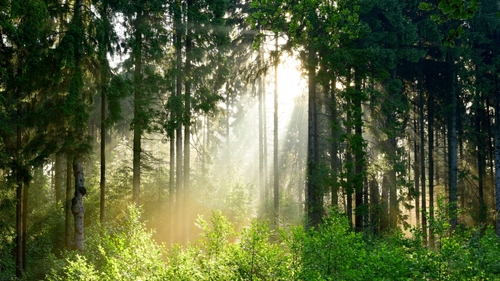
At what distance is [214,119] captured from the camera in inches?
685

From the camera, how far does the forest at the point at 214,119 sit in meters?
5.53

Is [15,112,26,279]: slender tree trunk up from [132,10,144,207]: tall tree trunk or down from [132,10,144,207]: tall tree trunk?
down

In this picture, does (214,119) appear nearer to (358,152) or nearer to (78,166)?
(358,152)

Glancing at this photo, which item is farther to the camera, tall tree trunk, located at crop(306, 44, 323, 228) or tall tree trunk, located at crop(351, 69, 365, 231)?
tall tree trunk, located at crop(306, 44, 323, 228)

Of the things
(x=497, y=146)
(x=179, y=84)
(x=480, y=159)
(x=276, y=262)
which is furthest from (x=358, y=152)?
(x=276, y=262)

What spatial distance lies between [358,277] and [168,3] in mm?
12758

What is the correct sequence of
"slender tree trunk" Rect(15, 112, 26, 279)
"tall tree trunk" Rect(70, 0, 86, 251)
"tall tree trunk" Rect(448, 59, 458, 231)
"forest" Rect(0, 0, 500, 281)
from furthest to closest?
"tall tree trunk" Rect(448, 59, 458, 231)
"slender tree trunk" Rect(15, 112, 26, 279)
"tall tree trunk" Rect(70, 0, 86, 251)
"forest" Rect(0, 0, 500, 281)

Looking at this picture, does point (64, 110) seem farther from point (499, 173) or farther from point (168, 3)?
point (499, 173)

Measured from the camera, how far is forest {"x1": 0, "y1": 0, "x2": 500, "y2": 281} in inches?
218

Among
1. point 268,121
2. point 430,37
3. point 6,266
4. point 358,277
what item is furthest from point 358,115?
point 268,121

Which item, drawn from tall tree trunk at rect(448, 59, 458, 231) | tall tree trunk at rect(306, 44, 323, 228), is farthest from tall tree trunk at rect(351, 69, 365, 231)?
tall tree trunk at rect(448, 59, 458, 231)

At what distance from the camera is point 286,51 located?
15.9 meters

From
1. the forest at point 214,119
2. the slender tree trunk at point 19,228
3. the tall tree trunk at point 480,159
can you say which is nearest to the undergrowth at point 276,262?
the forest at point 214,119

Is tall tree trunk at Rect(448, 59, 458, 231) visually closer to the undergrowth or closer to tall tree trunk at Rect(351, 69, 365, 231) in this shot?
tall tree trunk at Rect(351, 69, 365, 231)
